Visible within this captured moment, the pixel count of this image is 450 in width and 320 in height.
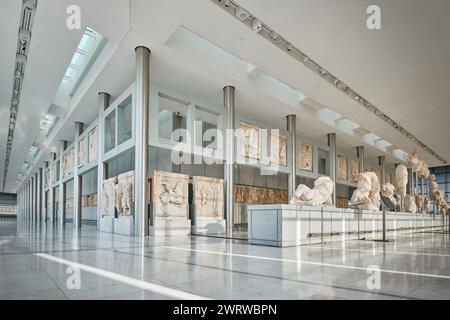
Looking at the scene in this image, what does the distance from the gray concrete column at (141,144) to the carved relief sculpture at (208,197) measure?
365cm

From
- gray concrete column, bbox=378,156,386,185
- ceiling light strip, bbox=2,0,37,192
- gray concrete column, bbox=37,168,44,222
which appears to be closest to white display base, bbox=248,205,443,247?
ceiling light strip, bbox=2,0,37,192

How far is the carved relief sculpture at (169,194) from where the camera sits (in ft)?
50.2

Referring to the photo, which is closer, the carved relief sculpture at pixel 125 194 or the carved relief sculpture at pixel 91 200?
the carved relief sculpture at pixel 125 194

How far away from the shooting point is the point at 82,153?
77.3 ft

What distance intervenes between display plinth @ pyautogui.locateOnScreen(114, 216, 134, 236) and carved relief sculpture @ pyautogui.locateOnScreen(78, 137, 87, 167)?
886 centimetres

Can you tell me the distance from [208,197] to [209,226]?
1550mm

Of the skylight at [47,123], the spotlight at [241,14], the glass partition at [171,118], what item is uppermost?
the spotlight at [241,14]

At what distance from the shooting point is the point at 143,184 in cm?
1369

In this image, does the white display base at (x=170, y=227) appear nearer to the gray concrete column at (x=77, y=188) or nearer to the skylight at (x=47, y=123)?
the gray concrete column at (x=77, y=188)

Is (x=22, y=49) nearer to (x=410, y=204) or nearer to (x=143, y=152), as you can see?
(x=143, y=152)

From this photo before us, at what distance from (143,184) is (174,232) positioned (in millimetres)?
2913

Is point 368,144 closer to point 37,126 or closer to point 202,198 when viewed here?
point 202,198

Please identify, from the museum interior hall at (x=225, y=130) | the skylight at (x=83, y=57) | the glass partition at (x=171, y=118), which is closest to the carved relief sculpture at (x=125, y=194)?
the museum interior hall at (x=225, y=130)
